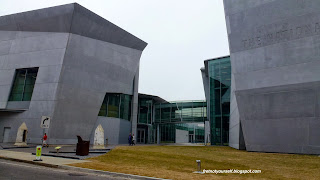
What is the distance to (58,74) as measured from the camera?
29.8m

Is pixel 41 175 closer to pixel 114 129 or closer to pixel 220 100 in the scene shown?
pixel 114 129

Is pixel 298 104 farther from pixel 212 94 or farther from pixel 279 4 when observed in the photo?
pixel 212 94

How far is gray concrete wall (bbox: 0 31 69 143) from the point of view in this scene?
29234 millimetres

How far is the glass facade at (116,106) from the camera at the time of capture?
3566cm

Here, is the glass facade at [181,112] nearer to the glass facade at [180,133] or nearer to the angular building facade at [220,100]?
the glass facade at [180,133]

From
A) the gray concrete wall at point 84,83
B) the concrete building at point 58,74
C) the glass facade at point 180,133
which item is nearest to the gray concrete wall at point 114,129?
the concrete building at point 58,74

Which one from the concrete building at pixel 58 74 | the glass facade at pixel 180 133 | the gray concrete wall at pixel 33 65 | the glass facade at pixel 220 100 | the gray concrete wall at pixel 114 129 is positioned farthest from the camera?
the glass facade at pixel 180 133

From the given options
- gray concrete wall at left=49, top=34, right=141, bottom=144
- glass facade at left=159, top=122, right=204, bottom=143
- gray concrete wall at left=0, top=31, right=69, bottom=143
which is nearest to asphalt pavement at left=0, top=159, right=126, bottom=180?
gray concrete wall at left=49, top=34, right=141, bottom=144

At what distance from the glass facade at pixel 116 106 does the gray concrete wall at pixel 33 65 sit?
8.21 metres

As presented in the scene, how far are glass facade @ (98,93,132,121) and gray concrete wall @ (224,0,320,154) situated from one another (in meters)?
20.5

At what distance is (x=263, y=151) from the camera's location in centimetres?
2030

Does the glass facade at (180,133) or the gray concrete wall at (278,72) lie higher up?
the gray concrete wall at (278,72)

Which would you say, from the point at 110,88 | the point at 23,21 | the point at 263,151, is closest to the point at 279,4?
the point at 263,151

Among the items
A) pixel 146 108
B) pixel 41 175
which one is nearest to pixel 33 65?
pixel 146 108
